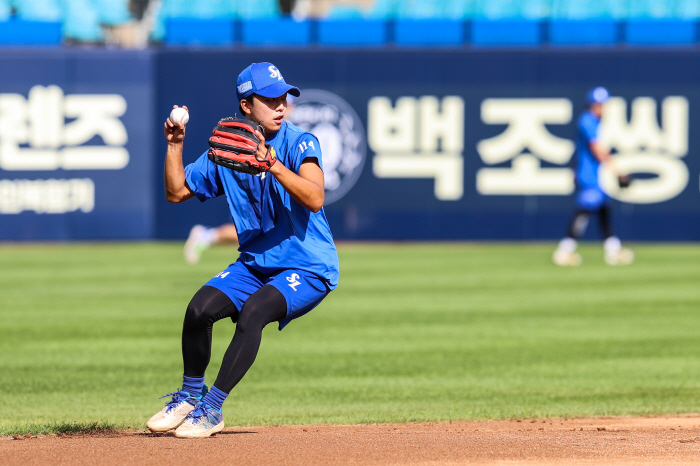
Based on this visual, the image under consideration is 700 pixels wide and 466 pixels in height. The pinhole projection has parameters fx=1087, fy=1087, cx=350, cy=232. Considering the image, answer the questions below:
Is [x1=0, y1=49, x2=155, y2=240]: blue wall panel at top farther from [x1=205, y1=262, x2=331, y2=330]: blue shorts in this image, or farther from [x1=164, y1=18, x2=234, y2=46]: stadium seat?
[x1=205, y1=262, x2=331, y2=330]: blue shorts

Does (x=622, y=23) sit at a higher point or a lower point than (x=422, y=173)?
higher

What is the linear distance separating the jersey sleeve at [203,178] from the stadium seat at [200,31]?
45.7 feet

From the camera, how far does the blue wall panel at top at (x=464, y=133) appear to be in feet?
59.8

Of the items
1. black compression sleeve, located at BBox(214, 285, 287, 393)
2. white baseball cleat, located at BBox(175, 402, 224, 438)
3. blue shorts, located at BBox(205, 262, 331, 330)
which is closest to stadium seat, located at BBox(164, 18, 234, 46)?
blue shorts, located at BBox(205, 262, 331, 330)

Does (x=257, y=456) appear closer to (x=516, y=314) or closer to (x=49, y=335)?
(x=49, y=335)

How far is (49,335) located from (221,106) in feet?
31.7

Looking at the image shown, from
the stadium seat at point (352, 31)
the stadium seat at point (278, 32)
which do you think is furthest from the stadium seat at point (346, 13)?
the stadium seat at point (278, 32)

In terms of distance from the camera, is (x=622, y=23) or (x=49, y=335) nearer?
(x=49, y=335)

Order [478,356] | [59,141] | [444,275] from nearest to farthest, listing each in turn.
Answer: [478,356] < [444,275] < [59,141]

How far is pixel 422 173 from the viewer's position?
1838cm

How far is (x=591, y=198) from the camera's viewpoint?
15117 millimetres

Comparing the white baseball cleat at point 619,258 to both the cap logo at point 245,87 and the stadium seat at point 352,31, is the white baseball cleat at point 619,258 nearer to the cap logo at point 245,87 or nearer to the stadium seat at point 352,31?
the stadium seat at point 352,31

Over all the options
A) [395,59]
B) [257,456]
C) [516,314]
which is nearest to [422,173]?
[395,59]

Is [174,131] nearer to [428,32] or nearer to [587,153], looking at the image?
[587,153]
